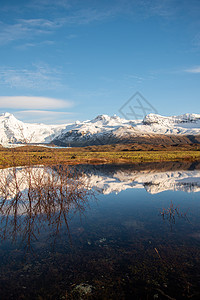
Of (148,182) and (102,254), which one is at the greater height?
(148,182)

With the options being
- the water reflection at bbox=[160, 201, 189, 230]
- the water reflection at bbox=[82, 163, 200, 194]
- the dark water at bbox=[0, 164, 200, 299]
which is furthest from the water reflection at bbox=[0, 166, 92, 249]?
the water reflection at bbox=[82, 163, 200, 194]

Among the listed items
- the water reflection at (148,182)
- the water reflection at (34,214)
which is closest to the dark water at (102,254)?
the water reflection at (34,214)

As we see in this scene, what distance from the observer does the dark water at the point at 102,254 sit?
679 cm

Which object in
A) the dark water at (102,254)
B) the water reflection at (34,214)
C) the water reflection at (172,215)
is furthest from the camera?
the water reflection at (172,215)

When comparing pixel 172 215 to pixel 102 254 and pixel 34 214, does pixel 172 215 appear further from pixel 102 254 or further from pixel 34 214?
pixel 34 214

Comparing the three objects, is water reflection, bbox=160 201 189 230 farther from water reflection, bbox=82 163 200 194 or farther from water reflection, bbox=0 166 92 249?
water reflection, bbox=82 163 200 194

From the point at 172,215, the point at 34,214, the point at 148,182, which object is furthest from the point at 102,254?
the point at 148,182

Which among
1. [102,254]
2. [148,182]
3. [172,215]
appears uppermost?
[148,182]

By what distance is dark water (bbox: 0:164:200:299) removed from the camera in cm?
679

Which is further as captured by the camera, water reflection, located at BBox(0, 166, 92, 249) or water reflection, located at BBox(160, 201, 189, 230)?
water reflection, located at BBox(160, 201, 189, 230)

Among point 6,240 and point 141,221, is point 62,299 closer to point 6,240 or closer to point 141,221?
point 6,240

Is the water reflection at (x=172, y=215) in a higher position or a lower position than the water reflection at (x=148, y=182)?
lower

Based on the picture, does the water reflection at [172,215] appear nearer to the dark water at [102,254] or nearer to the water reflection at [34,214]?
the dark water at [102,254]

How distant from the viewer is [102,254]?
8938 mm
